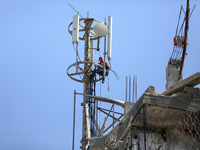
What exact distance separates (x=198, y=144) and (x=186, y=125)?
81cm

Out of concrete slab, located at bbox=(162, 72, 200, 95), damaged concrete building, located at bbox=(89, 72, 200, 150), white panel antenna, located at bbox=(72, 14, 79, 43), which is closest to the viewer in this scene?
concrete slab, located at bbox=(162, 72, 200, 95)

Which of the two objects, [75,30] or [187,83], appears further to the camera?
[75,30]

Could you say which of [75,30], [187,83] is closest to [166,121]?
[187,83]

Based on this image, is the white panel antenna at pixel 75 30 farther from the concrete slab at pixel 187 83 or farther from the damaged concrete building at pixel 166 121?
the concrete slab at pixel 187 83

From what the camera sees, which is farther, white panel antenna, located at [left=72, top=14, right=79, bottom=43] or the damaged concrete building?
white panel antenna, located at [left=72, top=14, right=79, bottom=43]

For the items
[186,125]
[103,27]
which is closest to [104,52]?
[103,27]

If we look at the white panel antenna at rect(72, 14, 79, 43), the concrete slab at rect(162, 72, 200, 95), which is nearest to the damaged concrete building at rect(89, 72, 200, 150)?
the concrete slab at rect(162, 72, 200, 95)

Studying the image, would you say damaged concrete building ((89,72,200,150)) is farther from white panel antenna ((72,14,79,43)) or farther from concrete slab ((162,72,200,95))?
white panel antenna ((72,14,79,43))

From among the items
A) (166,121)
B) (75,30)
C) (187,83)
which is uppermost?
(75,30)

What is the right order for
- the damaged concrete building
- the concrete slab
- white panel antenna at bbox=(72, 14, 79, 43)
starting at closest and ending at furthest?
1. the concrete slab
2. the damaged concrete building
3. white panel antenna at bbox=(72, 14, 79, 43)

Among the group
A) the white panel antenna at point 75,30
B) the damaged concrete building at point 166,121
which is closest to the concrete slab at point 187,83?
the damaged concrete building at point 166,121

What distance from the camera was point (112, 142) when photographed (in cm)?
1931

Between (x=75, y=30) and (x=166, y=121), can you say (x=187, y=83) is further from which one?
(x=75, y=30)

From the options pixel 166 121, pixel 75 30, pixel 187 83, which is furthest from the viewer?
pixel 75 30
